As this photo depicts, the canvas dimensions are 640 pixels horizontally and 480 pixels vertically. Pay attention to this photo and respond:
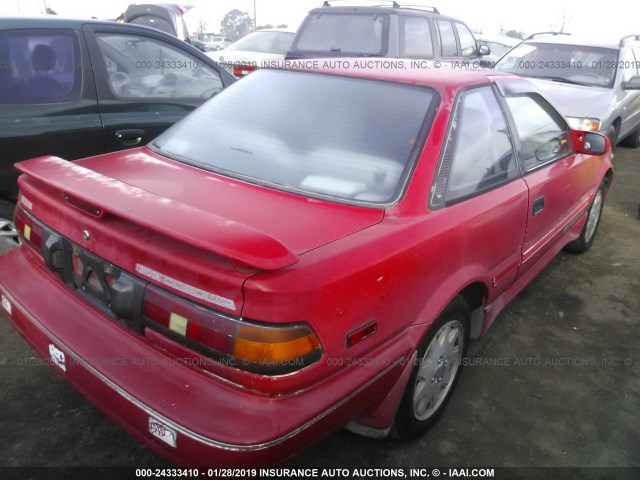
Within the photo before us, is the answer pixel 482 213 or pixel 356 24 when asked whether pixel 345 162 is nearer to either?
pixel 482 213

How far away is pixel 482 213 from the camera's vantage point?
7.91ft

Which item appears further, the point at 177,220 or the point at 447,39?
the point at 447,39

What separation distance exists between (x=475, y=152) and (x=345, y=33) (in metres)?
5.41

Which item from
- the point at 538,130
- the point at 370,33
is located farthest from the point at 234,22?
the point at 538,130

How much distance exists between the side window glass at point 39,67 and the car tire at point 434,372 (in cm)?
279

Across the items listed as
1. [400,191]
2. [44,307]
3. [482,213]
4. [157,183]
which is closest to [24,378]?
[44,307]

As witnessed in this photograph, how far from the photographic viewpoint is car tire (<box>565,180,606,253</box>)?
445cm

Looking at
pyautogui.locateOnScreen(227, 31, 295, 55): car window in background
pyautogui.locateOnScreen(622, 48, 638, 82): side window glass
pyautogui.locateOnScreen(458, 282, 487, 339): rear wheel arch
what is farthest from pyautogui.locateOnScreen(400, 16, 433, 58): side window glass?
pyautogui.locateOnScreen(458, 282, 487, 339): rear wheel arch

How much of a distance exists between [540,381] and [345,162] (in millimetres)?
1663

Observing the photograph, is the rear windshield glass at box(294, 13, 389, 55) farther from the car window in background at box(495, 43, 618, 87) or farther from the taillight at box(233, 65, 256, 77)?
the car window in background at box(495, 43, 618, 87)

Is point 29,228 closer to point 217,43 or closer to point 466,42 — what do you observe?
point 466,42

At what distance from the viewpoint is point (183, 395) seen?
1694 millimetres

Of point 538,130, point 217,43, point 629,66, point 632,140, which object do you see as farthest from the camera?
point 217,43

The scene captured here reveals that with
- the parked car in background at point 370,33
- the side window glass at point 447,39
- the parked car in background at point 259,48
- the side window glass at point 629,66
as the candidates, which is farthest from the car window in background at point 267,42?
the side window glass at point 629,66
